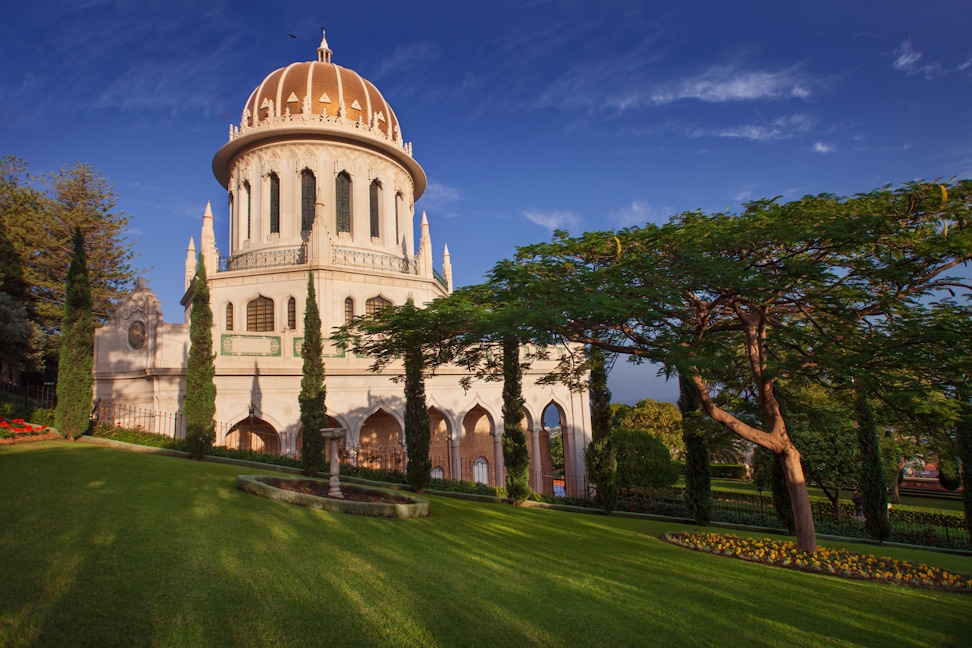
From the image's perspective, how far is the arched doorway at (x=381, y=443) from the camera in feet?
89.1

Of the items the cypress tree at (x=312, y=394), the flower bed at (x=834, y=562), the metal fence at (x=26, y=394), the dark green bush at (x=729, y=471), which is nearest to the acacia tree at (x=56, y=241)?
the metal fence at (x=26, y=394)

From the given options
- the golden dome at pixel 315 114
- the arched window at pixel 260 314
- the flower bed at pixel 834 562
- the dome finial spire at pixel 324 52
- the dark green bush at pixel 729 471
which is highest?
the dome finial spire at pixel 324 52

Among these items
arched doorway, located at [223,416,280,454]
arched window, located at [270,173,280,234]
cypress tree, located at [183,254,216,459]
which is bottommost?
arched doorway, located at [223,416,280,454]

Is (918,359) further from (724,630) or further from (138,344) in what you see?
(138,344)

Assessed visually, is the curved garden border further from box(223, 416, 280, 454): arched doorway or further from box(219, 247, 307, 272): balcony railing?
box(219, 247, 307, 272): balcony railing

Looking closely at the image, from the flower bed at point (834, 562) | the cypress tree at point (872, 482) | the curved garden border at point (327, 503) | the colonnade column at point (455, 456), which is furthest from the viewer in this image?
the colonnade column at point (455, 456)

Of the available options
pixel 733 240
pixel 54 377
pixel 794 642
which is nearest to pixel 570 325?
pixel 733 240

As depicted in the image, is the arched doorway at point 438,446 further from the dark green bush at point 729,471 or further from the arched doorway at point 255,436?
the dark green bush at point 729,471

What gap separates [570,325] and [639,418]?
46318mm

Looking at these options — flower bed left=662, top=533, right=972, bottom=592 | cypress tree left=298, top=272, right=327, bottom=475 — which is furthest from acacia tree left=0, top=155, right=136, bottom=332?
flower bed left=662, top=533, right=972, bottom=592

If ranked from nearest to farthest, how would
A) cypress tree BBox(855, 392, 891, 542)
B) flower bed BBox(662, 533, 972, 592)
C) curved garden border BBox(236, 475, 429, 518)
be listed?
flower bed BBox(662, 533, 972, 592) < curved garden border BBox(236, 475, 429, 518) < cypress tree BBox(855, 392, 891, 542)

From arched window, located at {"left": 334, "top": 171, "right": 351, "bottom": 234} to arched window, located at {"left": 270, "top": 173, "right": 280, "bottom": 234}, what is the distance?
303cm

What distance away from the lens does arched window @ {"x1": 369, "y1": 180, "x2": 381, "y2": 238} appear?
3331cm

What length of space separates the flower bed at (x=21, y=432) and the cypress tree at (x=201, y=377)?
3.69 metres
